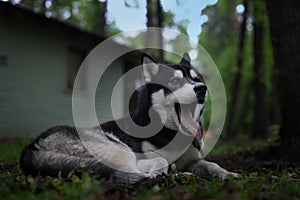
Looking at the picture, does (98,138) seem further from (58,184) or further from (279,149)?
(279,149)

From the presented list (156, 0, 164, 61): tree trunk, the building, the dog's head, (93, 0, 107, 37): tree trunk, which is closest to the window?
the building

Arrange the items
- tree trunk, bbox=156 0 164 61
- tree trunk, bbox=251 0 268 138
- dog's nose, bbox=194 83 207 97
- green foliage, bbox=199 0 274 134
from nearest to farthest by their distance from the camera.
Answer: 1. dog's nose, bbox=194 83 207 97
2. tree trunk, bbox=156 0 164 61
3. tree trunk, bbox=251 0 268 138
4. green foliage, bbox=199 0 274 134

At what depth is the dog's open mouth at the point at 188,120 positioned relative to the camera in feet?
14.4

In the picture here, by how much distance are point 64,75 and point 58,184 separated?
1159 cm

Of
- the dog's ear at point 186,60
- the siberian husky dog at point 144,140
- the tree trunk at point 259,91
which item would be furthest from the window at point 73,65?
the siberian husky dog at point 144,140

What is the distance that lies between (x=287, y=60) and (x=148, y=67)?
3.13m

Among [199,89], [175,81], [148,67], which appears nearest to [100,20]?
[148,67]

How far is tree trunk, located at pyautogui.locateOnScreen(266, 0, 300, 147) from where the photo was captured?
6375 millimetres

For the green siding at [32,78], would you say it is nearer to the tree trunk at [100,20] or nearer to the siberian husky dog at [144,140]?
the tree trunk at [100,20]

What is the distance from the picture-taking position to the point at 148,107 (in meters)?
4.36

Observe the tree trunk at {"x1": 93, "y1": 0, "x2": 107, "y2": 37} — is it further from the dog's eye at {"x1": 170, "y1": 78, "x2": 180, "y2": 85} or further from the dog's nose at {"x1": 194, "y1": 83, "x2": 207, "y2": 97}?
the dog's nose at {"x1": 194, "y1": 83, "x2": 207, "y2": 97}

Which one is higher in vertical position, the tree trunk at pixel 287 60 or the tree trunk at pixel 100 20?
the tree trunk at pixel 100 20

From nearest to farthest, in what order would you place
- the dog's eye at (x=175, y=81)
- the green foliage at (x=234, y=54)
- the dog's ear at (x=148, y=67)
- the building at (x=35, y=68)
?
the dog's eye at (x=175, y=81), the dog's ear at (x=148, y=67), the building at (x=35, y=68), the green foliage at (x=234, y=54)

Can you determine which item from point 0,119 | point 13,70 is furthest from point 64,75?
point 0,119
